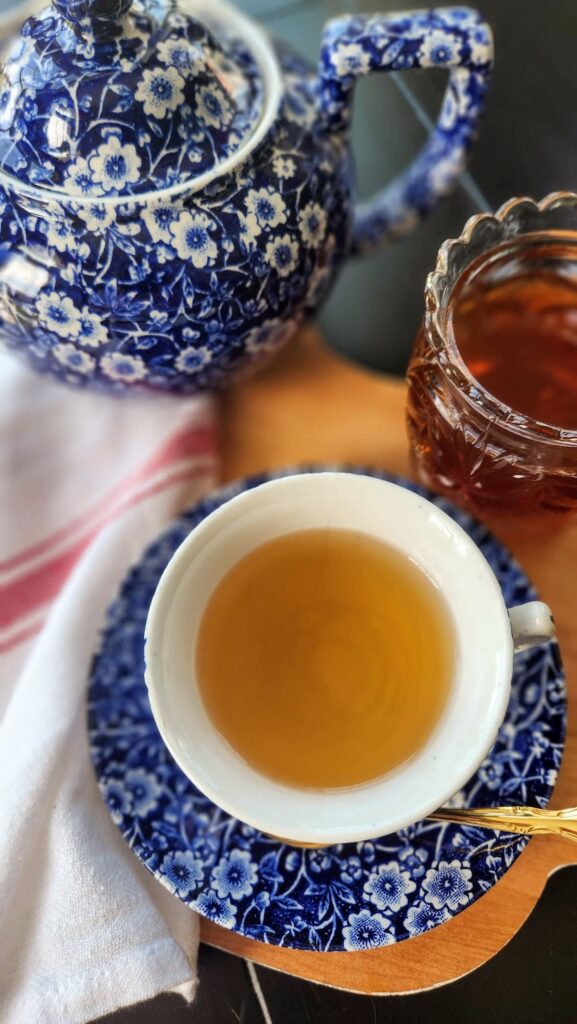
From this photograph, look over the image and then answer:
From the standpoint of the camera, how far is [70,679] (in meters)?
0.65

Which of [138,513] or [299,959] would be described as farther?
[138,513]

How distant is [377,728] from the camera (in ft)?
2.02

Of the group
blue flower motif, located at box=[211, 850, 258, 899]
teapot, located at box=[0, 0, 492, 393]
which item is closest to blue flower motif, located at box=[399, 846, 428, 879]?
blue flower motif, located at box=[211, 850, 258, 899]

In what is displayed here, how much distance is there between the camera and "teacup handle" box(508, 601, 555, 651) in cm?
53

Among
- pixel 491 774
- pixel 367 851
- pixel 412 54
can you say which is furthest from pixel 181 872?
pixel 412 54

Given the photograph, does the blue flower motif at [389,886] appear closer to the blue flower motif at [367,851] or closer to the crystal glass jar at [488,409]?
the blue flower motif at [367,851]

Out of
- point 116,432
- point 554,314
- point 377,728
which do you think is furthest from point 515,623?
point 116,432

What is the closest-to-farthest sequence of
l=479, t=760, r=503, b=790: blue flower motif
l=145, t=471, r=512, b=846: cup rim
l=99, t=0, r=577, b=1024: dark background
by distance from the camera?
l=145, t=471, r=512, b=846: cup rim → l=479, t=760, r=503, b=790: blue flower motif → l=99, t=0, r=577, b=1024: dark background

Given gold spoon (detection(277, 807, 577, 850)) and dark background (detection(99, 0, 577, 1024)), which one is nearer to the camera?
gold spoon (detection(277, 807, 577, 850))

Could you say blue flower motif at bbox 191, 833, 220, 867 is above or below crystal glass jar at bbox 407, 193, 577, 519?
below

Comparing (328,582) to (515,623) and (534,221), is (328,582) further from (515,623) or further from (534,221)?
(534,221)

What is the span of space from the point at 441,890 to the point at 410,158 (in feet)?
2.28

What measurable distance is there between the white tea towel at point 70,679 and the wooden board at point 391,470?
0.17 feet

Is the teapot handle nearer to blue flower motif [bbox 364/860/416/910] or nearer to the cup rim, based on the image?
the cup rim
